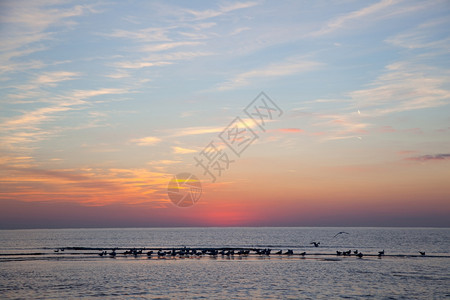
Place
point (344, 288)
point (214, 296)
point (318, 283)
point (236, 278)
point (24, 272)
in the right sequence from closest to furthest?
point (214, 296), point (344, 288), point (318, 283), point (236, 278), point (24, 272)

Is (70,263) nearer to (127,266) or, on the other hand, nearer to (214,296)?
(127,266)

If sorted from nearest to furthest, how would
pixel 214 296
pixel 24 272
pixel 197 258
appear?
pixel 214 296
pixel 24 272
pixel 197 258

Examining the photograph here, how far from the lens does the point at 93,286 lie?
161 feet

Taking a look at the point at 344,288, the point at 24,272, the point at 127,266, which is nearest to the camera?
the point at 344,288

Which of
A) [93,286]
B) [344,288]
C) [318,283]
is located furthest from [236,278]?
[93,286]

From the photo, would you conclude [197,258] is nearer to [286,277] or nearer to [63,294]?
[286,277]

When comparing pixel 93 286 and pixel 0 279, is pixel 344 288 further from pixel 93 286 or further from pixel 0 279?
pixel 0 279

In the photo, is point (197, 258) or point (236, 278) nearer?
point (236, 278)

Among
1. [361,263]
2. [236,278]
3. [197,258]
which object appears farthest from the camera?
[197,258]

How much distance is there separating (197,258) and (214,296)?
1661 inches

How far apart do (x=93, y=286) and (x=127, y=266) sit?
816 inches

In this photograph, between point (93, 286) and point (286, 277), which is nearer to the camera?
point (93, 286)

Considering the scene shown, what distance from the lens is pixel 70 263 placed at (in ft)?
240

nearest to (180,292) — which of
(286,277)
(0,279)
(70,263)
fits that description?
(286,277)
